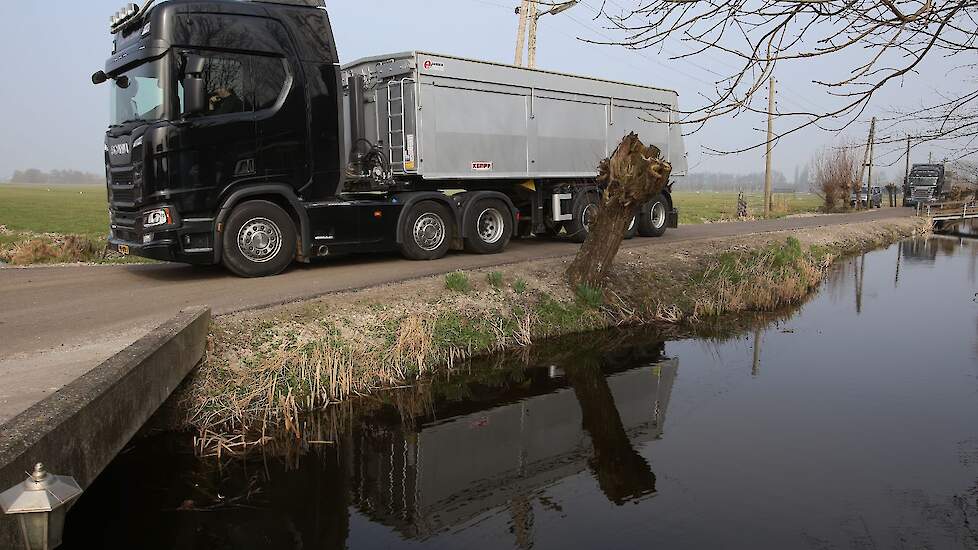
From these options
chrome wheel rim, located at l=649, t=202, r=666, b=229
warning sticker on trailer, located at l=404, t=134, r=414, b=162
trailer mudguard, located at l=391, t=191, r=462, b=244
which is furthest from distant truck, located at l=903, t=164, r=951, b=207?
warning sticker on trailer, located at l=404, t=134, r=414, b=162

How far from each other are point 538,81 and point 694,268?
4357 mm

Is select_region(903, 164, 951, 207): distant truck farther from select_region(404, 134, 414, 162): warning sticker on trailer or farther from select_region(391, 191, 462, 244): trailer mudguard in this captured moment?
select_region(404, 134, 414, 162): warning sticker on trailer

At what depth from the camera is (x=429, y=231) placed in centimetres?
1184

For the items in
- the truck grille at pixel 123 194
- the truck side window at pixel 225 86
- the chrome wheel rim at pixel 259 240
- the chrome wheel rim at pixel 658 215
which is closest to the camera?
the truck side window at pixel 225 86

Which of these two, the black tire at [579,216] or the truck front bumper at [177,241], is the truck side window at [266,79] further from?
the black tire at [579,216]

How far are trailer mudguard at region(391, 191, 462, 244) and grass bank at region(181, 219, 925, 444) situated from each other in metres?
1.52

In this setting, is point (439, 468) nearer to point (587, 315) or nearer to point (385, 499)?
point (385, 499)

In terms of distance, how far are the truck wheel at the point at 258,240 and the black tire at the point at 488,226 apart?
325cm

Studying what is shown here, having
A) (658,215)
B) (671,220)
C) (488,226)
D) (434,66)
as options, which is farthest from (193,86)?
(671,220)

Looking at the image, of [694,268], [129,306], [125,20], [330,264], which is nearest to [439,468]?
[129,306]

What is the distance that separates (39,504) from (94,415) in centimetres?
119

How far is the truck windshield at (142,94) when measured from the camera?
8913 millimetres

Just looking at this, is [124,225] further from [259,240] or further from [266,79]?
[266,79]

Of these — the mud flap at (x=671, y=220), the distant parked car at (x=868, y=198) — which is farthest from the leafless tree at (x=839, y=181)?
the mud flap at (x=671, y=220)
